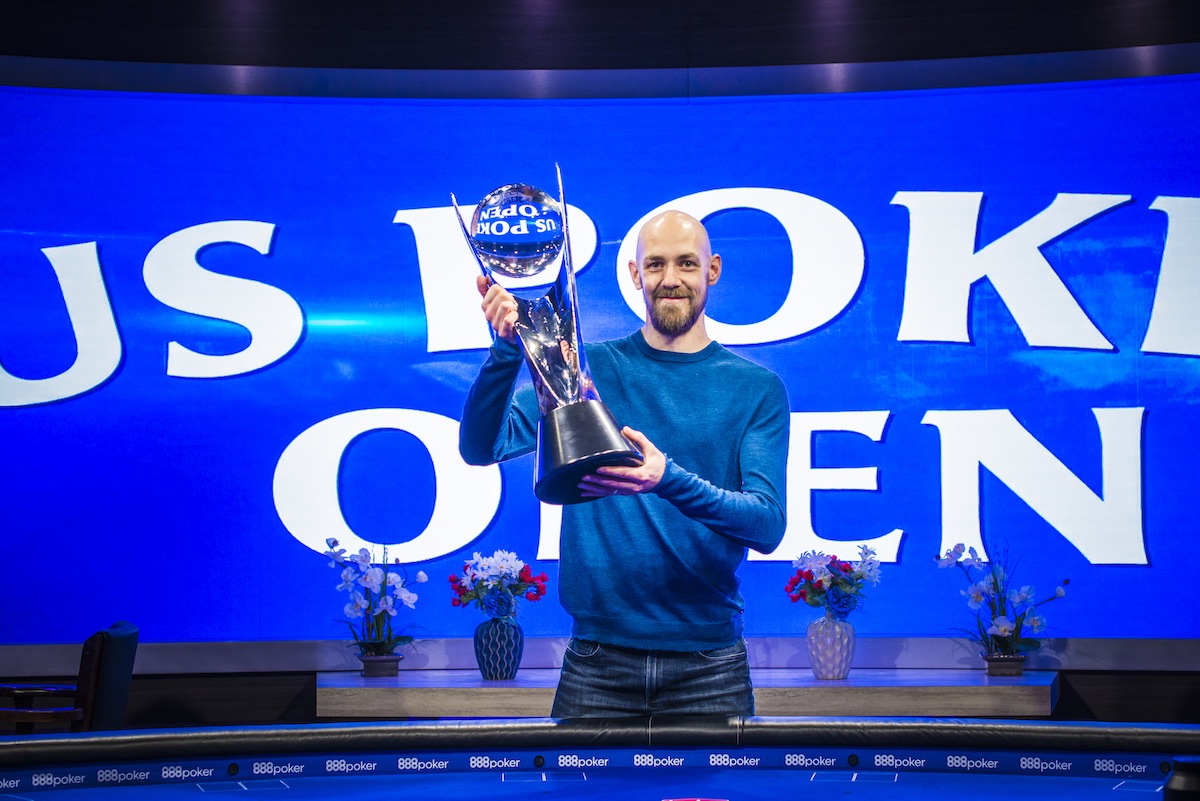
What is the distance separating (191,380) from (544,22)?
2026 mm

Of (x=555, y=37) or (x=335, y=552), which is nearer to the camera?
(x=335, y=552)

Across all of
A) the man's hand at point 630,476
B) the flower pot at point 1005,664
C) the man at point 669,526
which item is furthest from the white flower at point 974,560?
the man's hand at point 630,476

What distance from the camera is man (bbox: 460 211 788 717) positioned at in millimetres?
2219

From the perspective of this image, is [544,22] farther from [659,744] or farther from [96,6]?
[659,744]

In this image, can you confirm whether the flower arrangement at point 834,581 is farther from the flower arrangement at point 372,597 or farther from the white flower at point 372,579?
the white flower at point 372,579

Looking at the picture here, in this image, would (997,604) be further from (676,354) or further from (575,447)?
(575,447)

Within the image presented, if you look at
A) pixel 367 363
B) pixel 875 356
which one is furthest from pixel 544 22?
pixel 875 356

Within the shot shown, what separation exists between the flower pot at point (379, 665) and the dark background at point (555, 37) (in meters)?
0.36

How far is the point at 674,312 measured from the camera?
238 centimetres

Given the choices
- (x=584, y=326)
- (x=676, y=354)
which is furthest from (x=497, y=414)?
(x=584, y=326)

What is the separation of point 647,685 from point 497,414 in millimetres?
605

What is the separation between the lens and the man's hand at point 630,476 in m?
1.74

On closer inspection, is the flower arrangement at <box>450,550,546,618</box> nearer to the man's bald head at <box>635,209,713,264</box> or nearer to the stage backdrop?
the stage backdrop

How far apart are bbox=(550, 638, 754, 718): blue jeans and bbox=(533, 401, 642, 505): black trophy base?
0.56 metres
